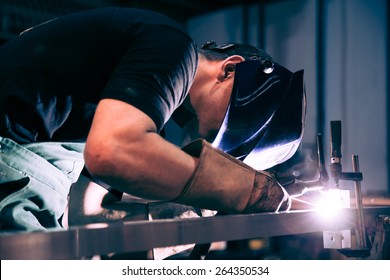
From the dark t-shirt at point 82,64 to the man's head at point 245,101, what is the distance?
27 centimetres

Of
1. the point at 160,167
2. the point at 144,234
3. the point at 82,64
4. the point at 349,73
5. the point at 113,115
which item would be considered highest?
the point at 349,73

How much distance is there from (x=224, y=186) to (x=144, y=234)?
1.13 feet

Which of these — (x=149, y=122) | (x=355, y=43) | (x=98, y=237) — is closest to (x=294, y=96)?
(x=149, y=122)

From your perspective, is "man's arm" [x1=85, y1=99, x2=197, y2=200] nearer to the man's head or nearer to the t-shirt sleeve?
the t-shirt sleeve

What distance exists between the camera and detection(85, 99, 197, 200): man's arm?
0.96 m

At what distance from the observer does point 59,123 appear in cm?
119

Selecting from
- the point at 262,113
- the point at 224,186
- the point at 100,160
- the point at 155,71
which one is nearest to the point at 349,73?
the point at 262,113

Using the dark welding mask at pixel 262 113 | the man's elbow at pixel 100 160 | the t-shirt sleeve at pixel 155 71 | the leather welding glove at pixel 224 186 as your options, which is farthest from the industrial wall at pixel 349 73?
the man's elbow at pixel 100 160

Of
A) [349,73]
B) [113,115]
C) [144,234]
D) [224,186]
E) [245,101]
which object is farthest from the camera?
[349,73]

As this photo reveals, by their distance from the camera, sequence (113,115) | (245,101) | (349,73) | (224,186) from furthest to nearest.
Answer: (349,73) → (245,101) → (224,186) → (113,115)

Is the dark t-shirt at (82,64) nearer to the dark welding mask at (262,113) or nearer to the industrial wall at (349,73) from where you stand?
the dark welding mask at (262,113)

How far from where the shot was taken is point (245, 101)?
139cm

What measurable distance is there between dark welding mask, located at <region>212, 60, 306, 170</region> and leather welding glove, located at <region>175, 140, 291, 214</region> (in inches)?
10.0

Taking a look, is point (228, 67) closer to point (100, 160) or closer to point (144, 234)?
point (100, 160)
